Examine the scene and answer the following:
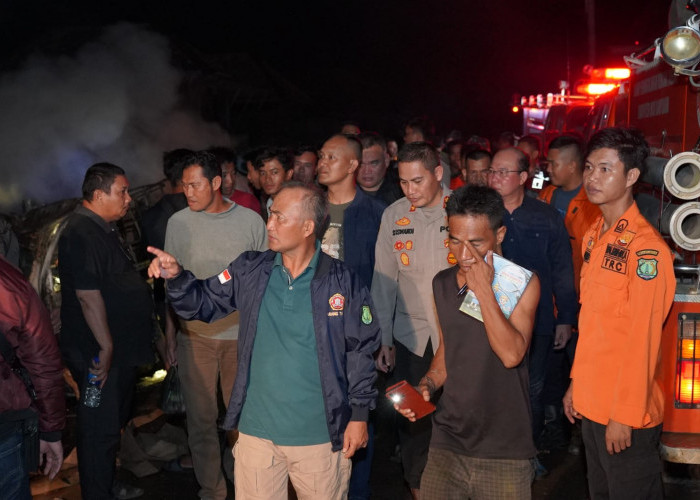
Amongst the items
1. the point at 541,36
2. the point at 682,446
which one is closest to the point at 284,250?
the point at 682,446

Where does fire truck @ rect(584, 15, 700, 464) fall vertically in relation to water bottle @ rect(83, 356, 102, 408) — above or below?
above

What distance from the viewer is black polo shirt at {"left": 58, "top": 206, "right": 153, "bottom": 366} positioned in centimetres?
488

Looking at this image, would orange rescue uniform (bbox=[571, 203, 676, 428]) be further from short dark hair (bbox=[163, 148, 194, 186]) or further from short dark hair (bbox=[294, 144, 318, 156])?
short dark hair (bbox=[294, 144, 318, 156])

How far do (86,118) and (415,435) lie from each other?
40.6 ft

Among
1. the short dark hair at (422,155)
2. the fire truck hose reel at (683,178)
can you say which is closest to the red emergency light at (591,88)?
the short dark hair at (422,155)

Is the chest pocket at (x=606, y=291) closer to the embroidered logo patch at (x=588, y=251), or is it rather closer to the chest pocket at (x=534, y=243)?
the embroidered logo patch at (x=588, y=251)

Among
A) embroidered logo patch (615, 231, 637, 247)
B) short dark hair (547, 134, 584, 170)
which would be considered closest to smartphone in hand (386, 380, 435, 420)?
embroidered logo patch (615, 231, 637, 247)

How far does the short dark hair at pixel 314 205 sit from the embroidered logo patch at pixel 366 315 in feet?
1.61

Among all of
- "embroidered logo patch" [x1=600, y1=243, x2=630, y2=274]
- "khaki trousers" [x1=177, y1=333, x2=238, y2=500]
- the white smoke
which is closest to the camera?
"embroidered logo patch" [x1=600, y1=243, x2=630, y2=274]

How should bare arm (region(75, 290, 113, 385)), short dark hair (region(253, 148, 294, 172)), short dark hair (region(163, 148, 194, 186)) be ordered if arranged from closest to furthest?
bare arm (region(75, 290, 113, 385))
short dark hair (region(163, 148, 194, 186))
short dark hair (region(253, 148, 294, 172))

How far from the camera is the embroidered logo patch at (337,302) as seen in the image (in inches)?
146

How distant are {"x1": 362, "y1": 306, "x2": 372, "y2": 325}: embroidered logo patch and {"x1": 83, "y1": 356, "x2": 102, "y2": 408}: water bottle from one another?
2170 millimetres

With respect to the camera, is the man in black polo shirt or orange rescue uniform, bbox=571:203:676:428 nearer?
orange rescue uniform, bbox=571:203:676:428

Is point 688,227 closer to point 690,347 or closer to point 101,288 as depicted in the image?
point 690,347
